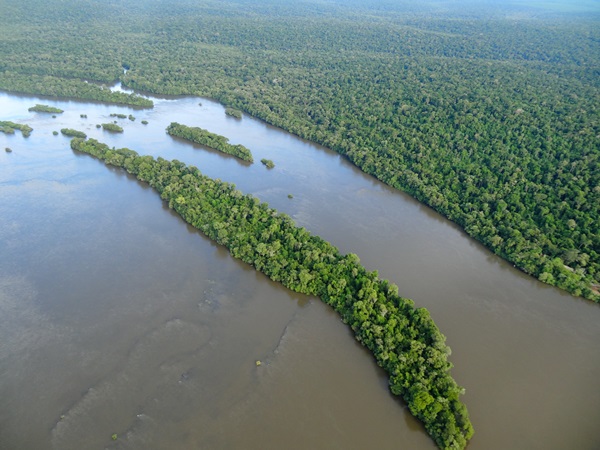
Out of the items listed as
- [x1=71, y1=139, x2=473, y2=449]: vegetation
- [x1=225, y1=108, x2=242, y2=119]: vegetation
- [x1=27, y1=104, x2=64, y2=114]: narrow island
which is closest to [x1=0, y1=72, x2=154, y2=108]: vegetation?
[x1=27, y1=104, x2=64, y2=114]: narrow island

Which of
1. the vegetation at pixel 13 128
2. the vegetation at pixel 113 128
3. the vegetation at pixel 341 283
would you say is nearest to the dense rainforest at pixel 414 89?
the vegetation at pixel 113 128

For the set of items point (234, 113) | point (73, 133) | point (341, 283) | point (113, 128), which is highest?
point (341, 283)

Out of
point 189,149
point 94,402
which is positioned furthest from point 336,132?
point 94,402

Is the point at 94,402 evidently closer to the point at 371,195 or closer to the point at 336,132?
the point at 371,195

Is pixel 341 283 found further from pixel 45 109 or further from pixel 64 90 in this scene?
pixel 64 90

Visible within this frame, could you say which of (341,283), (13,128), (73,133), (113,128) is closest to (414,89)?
(113,128)

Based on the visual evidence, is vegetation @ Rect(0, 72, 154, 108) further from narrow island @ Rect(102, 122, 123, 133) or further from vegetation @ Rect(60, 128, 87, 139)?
vegetation @ Rect(60, 128, 87, 139)
